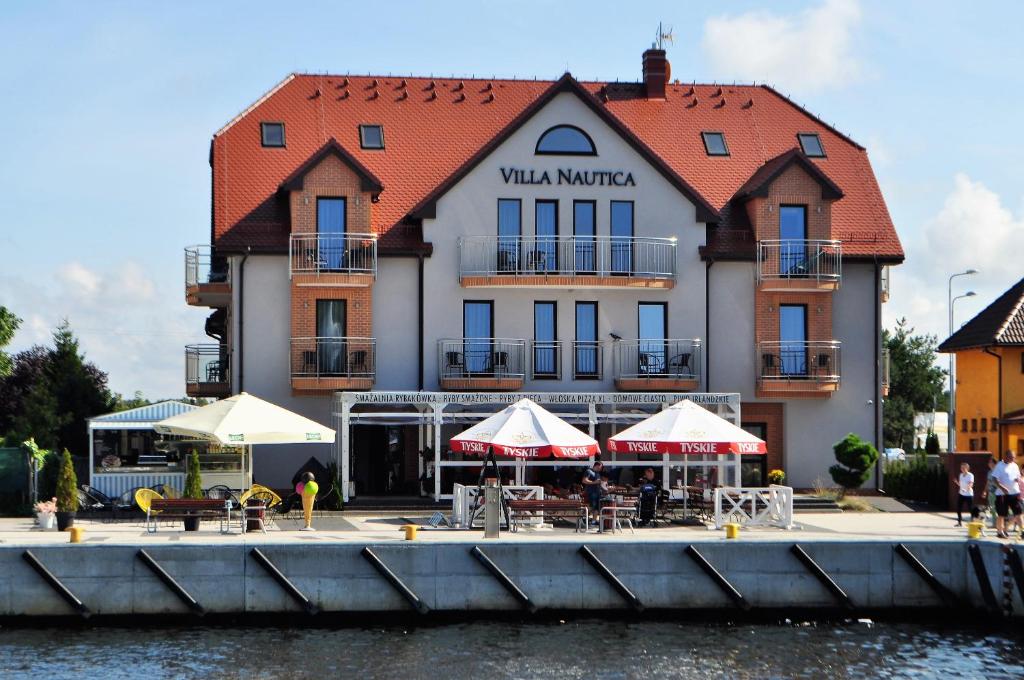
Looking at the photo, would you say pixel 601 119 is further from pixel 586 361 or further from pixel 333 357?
pixel 333 357

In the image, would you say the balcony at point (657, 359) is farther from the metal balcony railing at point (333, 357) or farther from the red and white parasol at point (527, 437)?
the red and white parasol at point (527, 437)

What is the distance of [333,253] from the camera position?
3781 centimetres

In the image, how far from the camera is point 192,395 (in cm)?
4056

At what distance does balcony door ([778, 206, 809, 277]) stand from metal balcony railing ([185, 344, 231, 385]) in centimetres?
1520

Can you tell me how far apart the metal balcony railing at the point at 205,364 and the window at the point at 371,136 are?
6830mm

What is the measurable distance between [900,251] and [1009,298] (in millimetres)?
6227

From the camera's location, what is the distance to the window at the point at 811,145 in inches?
1713

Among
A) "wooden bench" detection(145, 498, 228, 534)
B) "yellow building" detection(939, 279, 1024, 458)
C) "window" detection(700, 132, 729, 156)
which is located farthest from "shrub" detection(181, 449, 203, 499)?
"yellow building" detection(939, 279, 1024, 458)

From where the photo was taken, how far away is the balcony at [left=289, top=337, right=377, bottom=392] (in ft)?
122

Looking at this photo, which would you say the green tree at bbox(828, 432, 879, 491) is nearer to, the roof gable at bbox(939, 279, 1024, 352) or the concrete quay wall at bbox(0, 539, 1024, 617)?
the roof gable at bbox(939, 279, 1024, 352)

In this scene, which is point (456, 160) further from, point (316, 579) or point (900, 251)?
point (316, 579)

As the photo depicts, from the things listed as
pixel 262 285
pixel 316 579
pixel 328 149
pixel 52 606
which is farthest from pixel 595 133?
pixel 52 606

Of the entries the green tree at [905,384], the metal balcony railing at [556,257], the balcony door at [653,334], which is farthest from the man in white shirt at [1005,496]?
the green tree at [905,384]

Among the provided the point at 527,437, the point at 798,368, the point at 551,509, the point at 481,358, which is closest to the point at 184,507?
the point at 527,437
